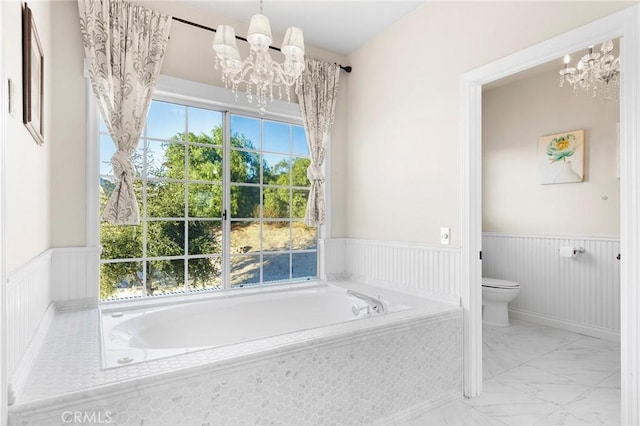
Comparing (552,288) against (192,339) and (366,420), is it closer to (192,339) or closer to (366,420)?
(366,420)

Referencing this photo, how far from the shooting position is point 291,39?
1854 mm

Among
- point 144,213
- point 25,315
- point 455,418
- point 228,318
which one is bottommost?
point 455,418

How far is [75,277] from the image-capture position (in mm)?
2141

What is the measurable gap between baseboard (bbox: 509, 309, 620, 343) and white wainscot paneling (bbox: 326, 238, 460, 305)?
190 cm

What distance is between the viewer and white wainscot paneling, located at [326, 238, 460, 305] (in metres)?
2.30

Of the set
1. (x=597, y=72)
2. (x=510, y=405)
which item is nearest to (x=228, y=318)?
(x=510, y=405)

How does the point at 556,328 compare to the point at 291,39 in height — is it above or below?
below

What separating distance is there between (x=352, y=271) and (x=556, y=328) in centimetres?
213

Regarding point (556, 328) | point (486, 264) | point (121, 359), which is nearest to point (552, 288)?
point (556, 328)

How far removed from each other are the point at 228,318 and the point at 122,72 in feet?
5.84

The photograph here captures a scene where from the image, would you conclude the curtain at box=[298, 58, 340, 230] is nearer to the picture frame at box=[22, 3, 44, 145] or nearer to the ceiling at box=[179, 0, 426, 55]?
the ceiling at box=[179, 0, 426, 55]

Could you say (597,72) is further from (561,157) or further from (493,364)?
(493,364)

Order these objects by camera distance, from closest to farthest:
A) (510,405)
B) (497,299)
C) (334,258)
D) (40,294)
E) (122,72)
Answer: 1. (40,294)
2. (510,405)
3. (122,72)
4. (334,258)
5. (497,299)

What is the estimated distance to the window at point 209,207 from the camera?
245 cm
